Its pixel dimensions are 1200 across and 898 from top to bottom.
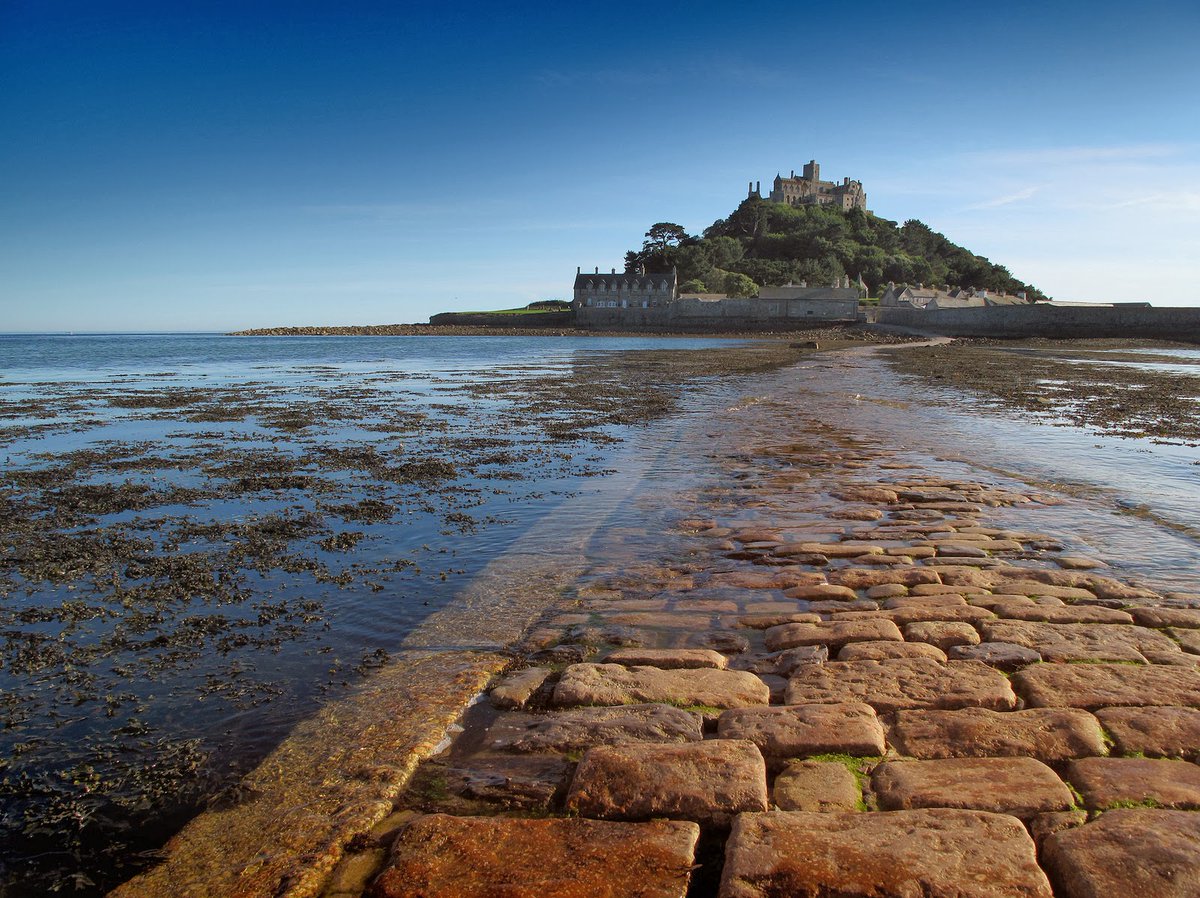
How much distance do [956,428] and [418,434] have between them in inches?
343

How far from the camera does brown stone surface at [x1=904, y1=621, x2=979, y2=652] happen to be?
383 centimetres

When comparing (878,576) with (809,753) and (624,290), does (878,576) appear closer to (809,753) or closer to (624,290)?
(809,753)

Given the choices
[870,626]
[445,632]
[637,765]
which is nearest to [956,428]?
[870,626]

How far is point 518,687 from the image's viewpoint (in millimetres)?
3494

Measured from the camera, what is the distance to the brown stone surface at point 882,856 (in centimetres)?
200

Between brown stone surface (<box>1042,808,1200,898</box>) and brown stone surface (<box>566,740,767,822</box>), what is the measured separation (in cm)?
83

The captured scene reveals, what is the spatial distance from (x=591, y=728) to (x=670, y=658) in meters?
0.77

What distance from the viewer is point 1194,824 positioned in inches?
87.8

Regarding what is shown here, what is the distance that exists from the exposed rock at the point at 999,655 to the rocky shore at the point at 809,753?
0.02 metres

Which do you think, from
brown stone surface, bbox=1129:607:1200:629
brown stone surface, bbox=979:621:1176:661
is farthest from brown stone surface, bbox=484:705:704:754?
brown stone surface, bbox=1129:607:1200:629

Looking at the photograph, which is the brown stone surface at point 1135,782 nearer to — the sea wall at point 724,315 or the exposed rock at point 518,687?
the exposed rock at point 518,687

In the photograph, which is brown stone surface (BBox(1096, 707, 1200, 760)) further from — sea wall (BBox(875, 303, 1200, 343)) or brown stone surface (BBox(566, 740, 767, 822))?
sea wall (BBox(875, 303, 1200, 343))

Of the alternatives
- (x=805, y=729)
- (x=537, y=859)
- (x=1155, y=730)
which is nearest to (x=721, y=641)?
(x=805, y=729)

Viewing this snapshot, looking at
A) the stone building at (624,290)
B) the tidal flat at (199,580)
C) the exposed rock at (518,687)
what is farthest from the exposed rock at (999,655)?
the stone building at (624,290)
